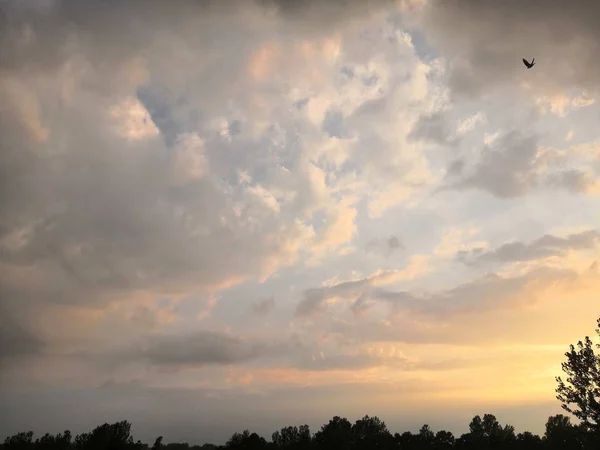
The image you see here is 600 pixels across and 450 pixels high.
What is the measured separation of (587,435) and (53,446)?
653 ft

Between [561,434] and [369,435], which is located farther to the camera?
[369,435]

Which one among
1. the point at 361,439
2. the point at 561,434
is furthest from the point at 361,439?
the point at 561,434

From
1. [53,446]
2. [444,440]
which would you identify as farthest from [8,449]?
[444,440]

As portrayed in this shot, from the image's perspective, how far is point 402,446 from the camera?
155m

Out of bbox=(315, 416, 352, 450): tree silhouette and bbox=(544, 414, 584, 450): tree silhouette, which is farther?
bbox=(315, 416, 352, 450): tree silhouette

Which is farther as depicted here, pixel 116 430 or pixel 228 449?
pixel 228 449

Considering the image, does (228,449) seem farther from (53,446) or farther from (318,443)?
(53,446)

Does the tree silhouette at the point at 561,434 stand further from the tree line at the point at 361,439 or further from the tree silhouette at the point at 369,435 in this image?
the tree silhouette at the point at 369,435

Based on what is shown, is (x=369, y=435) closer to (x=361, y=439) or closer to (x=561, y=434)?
(x=361, y=439)

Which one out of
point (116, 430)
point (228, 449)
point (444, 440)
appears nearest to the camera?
point (116, 430)

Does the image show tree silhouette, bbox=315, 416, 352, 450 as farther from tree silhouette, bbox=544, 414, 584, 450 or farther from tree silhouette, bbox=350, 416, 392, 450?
tree silhouette, bbox=544, 414, 584, 450

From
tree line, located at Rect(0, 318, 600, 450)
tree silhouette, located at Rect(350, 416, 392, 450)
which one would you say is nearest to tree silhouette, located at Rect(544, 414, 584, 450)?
tree line, located at Rect(0, 318, 600, 450)

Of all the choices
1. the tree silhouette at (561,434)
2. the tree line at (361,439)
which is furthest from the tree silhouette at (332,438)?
the tree silhouette at (561,434)

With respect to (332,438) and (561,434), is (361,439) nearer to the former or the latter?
(332,438)
